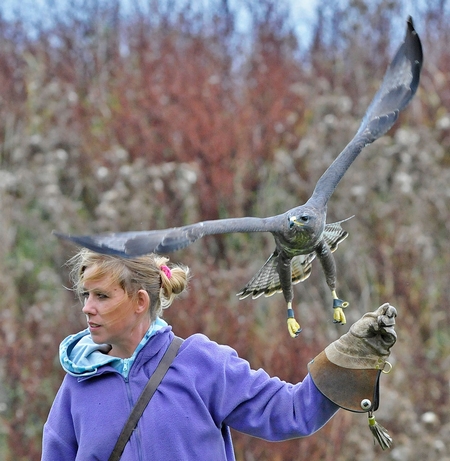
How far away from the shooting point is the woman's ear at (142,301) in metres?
2.75

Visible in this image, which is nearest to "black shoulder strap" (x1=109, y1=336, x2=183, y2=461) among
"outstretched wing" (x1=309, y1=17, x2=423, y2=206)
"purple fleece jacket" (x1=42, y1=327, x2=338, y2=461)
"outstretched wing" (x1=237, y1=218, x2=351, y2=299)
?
"purple fleece jacket" (x1=42, y1=327, x2=338, y2=461)

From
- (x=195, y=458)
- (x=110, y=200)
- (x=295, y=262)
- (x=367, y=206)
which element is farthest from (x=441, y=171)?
(x=195, y=458)

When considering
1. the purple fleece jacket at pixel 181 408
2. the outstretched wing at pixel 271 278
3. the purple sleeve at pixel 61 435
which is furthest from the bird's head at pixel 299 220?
the purple sleeve at pixel 61 435

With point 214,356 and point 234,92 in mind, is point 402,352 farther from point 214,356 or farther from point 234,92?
point 214,356

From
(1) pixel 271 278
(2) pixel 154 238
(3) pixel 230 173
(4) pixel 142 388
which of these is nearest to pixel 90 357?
(4) pixel 142 388

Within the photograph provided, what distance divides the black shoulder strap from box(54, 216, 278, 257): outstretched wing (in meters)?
0.41

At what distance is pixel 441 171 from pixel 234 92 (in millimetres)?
2653

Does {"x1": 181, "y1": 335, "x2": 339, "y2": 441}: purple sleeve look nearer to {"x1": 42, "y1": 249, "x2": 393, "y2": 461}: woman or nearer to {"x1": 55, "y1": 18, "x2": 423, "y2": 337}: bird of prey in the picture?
{"x1": 42, "y1": 249, "x2": 393, "y2": 461}: woman

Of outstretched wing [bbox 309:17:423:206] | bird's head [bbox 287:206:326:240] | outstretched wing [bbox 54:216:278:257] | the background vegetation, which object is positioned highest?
outstretched wing [bbox 309:17:423:206]

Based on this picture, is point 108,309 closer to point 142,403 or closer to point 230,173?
point 142,403

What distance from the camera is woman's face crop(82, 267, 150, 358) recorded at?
267 centimetres

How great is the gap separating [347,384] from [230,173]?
5993 millimetres

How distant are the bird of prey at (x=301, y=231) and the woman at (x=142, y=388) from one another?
229mm

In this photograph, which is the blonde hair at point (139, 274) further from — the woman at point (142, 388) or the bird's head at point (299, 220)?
the bird's head at point (299, 220)
